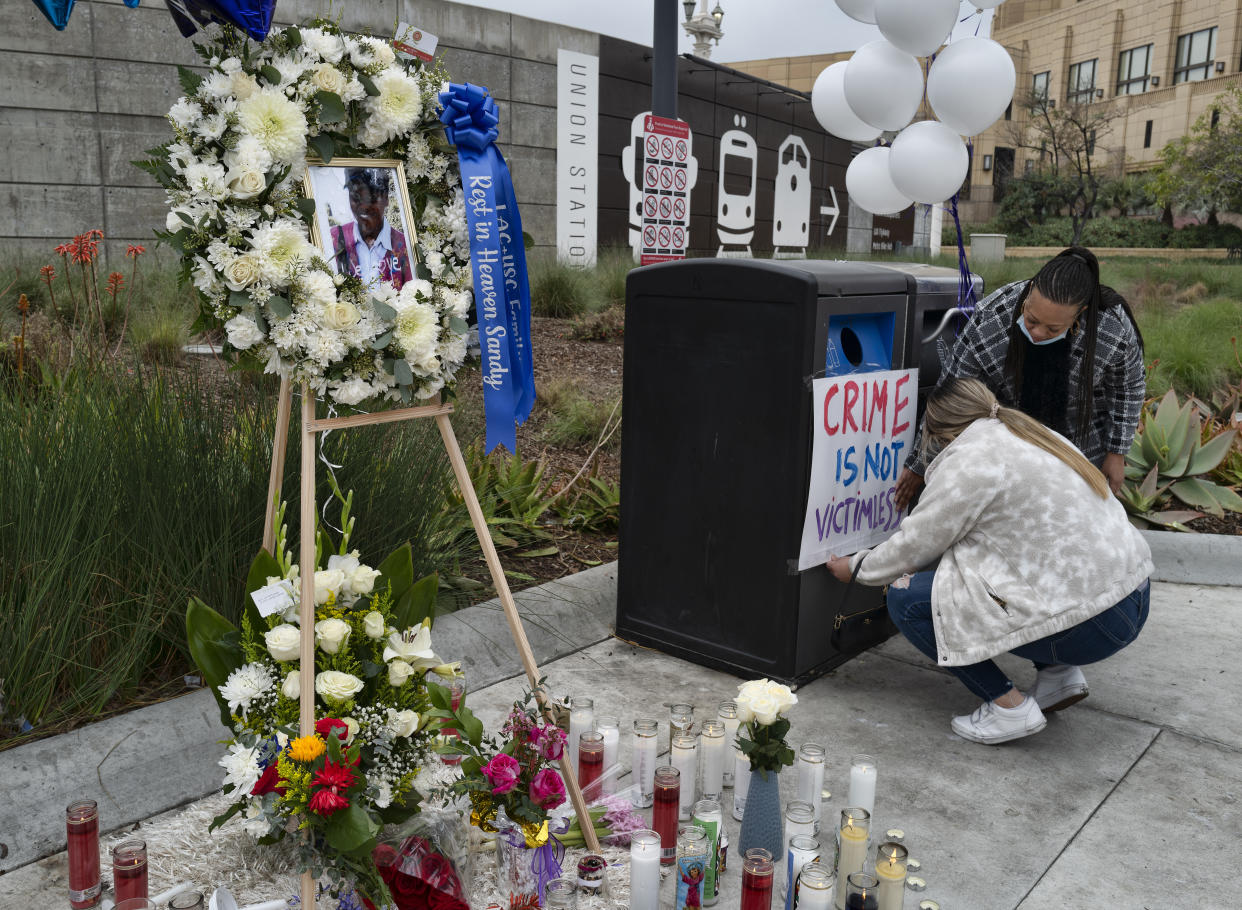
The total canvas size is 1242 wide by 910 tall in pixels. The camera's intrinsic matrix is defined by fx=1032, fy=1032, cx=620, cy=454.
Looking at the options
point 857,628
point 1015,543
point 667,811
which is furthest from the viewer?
point 857,628

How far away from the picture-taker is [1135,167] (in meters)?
49.7

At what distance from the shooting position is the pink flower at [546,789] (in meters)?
2.47

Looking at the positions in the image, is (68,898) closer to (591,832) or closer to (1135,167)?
(591,832)

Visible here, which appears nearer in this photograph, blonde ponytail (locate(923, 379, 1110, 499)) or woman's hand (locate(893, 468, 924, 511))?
blonde ponytail (locate(923, 379, 1110, 499))

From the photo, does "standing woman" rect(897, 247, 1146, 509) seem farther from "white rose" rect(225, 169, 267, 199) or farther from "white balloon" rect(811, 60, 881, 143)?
"white rose" rect(225, 169, 267, 199)

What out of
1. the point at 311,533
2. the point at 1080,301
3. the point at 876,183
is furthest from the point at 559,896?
the point at 876,183

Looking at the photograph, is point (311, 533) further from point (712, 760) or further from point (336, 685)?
point (712, 760)

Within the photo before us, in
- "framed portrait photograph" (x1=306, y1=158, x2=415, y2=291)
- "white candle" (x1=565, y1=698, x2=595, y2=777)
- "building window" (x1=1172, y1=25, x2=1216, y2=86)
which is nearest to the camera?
"framed portrait photograph" (x1=306, y1=158, x2=415, y2=291)

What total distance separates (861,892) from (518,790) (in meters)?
0.83

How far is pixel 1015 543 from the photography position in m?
3.39

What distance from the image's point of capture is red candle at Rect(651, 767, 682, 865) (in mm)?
2803

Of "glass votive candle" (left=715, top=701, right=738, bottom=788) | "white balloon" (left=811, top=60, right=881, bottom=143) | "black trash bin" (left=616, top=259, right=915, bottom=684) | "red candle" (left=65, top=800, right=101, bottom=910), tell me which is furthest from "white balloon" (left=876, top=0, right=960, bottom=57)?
"red candle" (left=65, top=800, right=101, bottom=910)

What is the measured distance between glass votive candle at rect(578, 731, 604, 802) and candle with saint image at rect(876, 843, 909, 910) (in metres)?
0.91

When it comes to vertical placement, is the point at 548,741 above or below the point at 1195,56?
below
